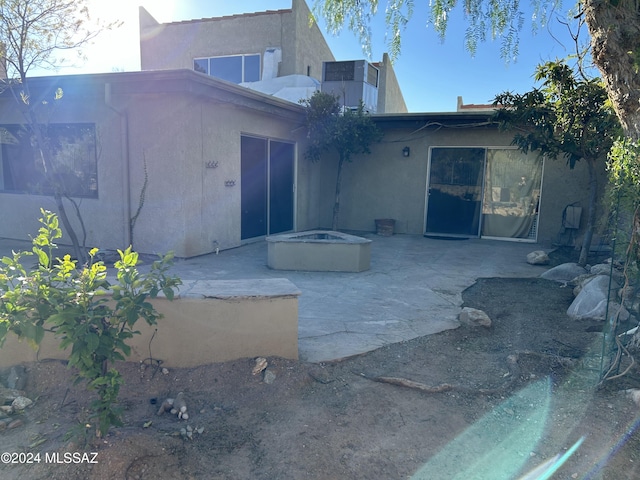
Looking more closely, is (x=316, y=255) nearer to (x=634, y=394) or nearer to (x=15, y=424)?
(x=634, y=394)

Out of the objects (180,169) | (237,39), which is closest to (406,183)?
(180,169)

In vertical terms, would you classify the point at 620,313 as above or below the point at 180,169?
below

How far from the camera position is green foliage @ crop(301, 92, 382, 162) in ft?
32.6

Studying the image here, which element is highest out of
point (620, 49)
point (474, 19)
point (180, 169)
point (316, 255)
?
point (474, 19)

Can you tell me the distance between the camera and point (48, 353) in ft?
10.5

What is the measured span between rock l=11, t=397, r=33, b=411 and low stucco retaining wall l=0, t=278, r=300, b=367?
1.27 feet

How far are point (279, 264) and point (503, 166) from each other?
6.32m

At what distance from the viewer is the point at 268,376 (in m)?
3.23

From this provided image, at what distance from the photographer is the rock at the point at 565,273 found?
677 cm

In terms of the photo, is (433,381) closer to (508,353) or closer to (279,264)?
(508,353)

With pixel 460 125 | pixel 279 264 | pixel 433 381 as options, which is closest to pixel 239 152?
pixel 279 264

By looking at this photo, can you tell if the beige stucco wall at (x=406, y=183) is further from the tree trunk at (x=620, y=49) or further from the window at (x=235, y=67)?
the tree trunk at (x=620, y=49)

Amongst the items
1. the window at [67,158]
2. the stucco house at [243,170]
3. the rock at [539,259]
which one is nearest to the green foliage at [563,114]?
the rock at [539,259]

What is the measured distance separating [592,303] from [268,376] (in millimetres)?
3710
